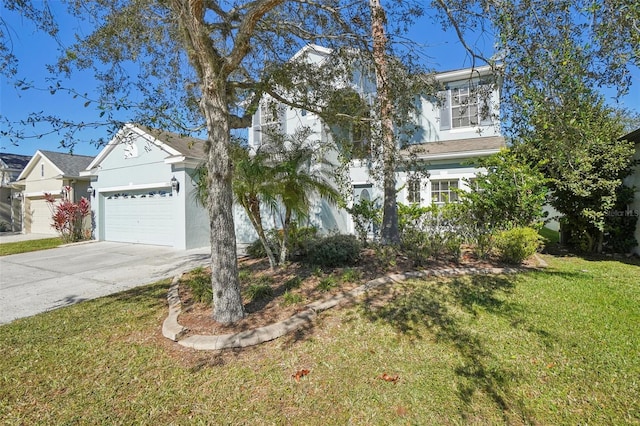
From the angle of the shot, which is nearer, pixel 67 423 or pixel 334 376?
pixel 67 423

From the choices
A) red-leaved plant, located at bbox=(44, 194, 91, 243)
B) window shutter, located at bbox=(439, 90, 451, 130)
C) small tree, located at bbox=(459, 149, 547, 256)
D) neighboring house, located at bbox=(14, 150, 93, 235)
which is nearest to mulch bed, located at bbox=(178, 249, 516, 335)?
small tree, located at bbox=(459, 149, 547, 256)

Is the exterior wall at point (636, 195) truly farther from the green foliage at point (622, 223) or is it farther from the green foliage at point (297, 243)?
the green foliage at point (297, 243)

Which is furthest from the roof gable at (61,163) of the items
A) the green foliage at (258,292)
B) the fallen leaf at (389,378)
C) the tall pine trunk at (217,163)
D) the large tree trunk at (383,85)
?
the fallen leaf at (389,378)

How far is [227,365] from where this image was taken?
12.4ft

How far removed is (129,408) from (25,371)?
1788 mm

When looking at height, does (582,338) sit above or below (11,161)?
below

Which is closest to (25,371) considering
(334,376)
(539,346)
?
(334,376)

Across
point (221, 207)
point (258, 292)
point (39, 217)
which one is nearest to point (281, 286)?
point (258, 292)

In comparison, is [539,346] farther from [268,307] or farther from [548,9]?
[548,9]

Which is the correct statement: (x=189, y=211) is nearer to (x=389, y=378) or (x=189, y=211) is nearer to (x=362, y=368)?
(x=362, y=368)

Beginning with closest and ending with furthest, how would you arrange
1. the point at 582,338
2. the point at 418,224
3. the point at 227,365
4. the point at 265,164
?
the point at 227,365
the point at 582,338
the point at 265,164
the point at 418,224

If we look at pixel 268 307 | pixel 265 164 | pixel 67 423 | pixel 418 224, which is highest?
pixel 265 164

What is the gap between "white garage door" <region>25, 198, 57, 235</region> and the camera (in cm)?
1956

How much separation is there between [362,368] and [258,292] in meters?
2.63
